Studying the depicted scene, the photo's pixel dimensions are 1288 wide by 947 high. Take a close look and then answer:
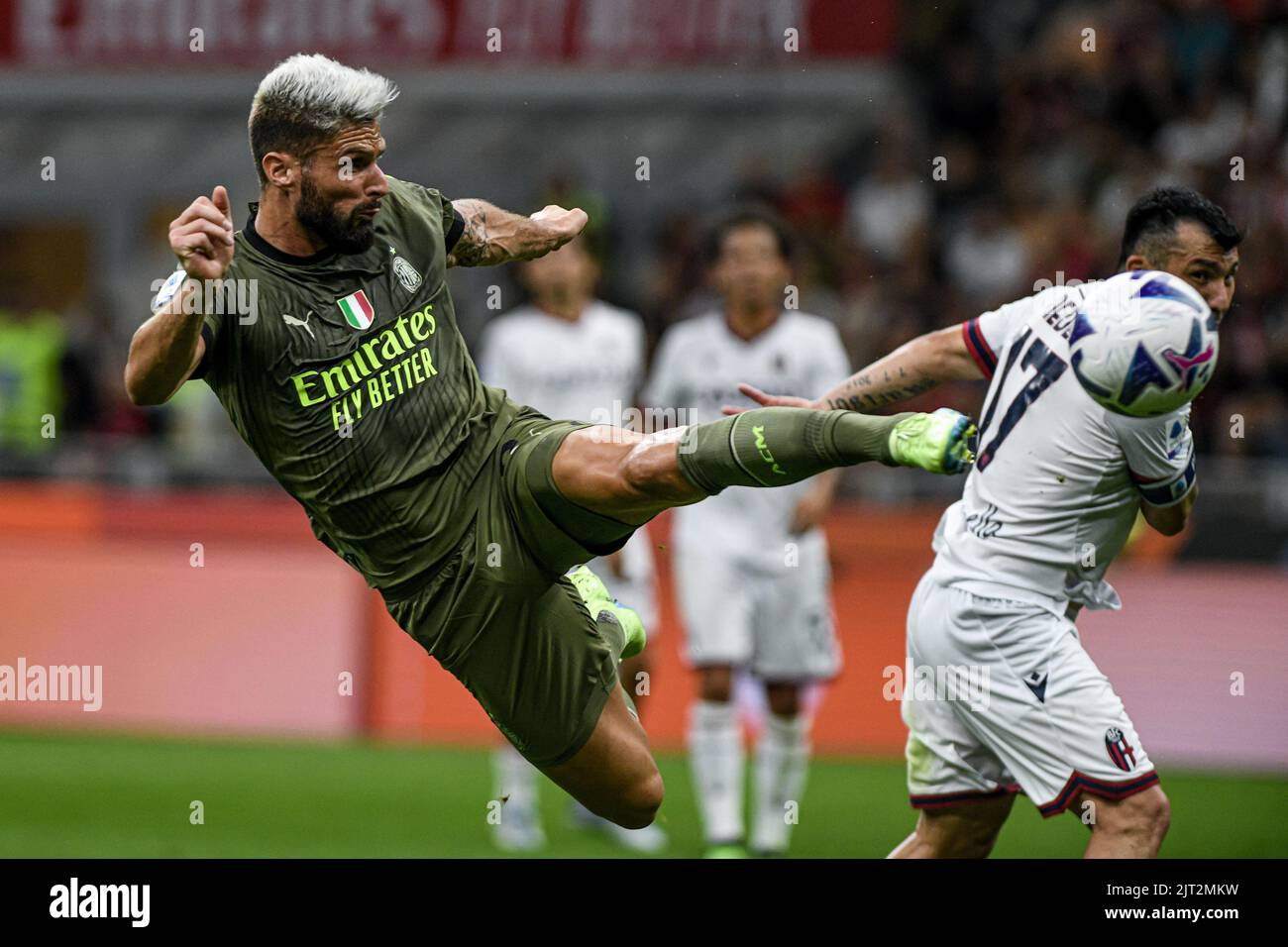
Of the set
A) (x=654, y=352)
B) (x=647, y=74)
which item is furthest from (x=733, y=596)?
(x=647, y=74)

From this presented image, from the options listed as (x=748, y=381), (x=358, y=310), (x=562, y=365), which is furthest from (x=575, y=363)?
(x=358, y=310)

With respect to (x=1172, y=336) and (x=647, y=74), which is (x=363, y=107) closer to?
(x=1172, y=336)

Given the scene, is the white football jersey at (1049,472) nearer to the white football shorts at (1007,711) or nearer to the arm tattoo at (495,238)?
the white football shorts at (1007,711)

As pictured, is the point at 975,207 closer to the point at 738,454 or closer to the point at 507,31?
the point at 507,31

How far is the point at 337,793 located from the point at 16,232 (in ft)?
41.9

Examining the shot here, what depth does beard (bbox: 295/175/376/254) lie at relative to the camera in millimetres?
5301

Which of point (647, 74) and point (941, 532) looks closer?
point (941, 532)

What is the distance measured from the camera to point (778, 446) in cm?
471

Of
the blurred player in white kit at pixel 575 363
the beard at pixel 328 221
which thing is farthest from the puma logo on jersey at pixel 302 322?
the blurred player in white kit at pixel 575 363

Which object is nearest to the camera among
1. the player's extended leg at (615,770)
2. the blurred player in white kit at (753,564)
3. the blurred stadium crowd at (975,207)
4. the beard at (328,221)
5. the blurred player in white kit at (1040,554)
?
the blurred player in white kit at (1040,554)

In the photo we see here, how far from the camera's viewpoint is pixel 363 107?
526cm

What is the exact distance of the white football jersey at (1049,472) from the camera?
520 cm

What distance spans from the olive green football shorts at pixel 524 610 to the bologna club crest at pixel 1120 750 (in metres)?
1.49

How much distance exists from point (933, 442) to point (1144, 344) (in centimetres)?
82
